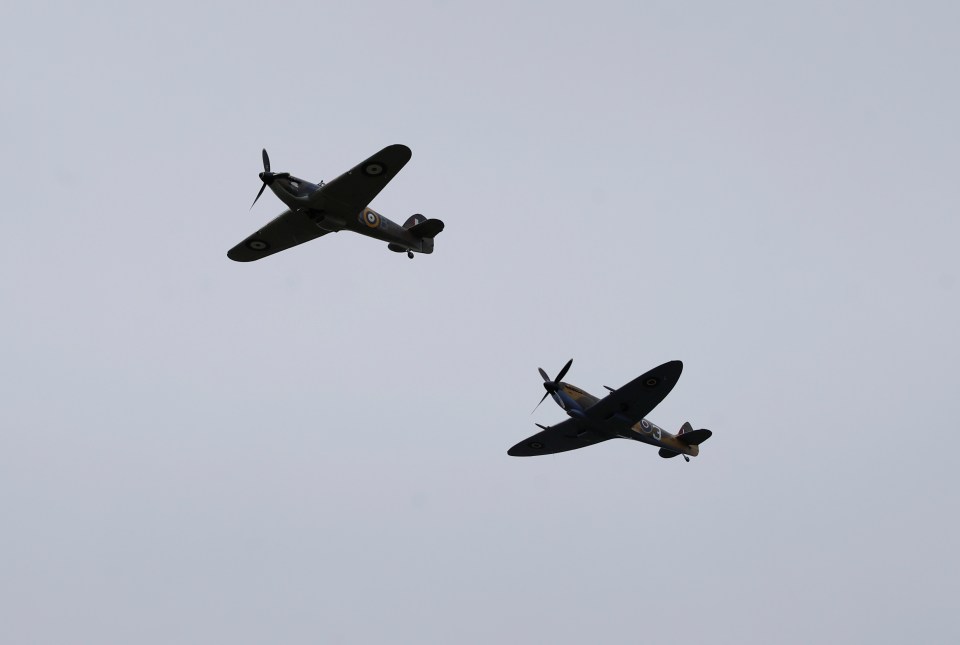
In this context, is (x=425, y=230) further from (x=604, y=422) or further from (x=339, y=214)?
(x=604, y=422)

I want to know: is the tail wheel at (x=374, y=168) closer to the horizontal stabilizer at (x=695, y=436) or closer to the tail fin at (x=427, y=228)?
the tail fin at (x=427, y=228)

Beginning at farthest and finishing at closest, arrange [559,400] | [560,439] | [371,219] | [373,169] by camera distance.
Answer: [560,439] < [371,219] < [559,400] < [373,169]

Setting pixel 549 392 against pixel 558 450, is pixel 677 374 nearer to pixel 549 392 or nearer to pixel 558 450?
pixel 549 392

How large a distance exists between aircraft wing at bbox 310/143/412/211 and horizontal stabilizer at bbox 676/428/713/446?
619 inches

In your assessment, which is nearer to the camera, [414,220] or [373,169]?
[373,169]

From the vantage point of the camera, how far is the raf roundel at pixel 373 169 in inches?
1304

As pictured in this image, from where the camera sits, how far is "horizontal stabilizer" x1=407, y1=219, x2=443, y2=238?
38.3 meters

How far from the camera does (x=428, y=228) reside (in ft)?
126

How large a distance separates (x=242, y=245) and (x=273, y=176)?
204 inches

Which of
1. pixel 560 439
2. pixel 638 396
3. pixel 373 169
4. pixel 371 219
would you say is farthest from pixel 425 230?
pixel 638 396

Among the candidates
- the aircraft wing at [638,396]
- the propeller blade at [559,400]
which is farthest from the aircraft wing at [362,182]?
the aircraft wing at [638,396]

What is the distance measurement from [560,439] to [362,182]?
517 inches

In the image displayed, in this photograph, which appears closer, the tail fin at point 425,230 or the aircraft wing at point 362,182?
the aircraft wing at point 362,182

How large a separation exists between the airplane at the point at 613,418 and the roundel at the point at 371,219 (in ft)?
28.2
